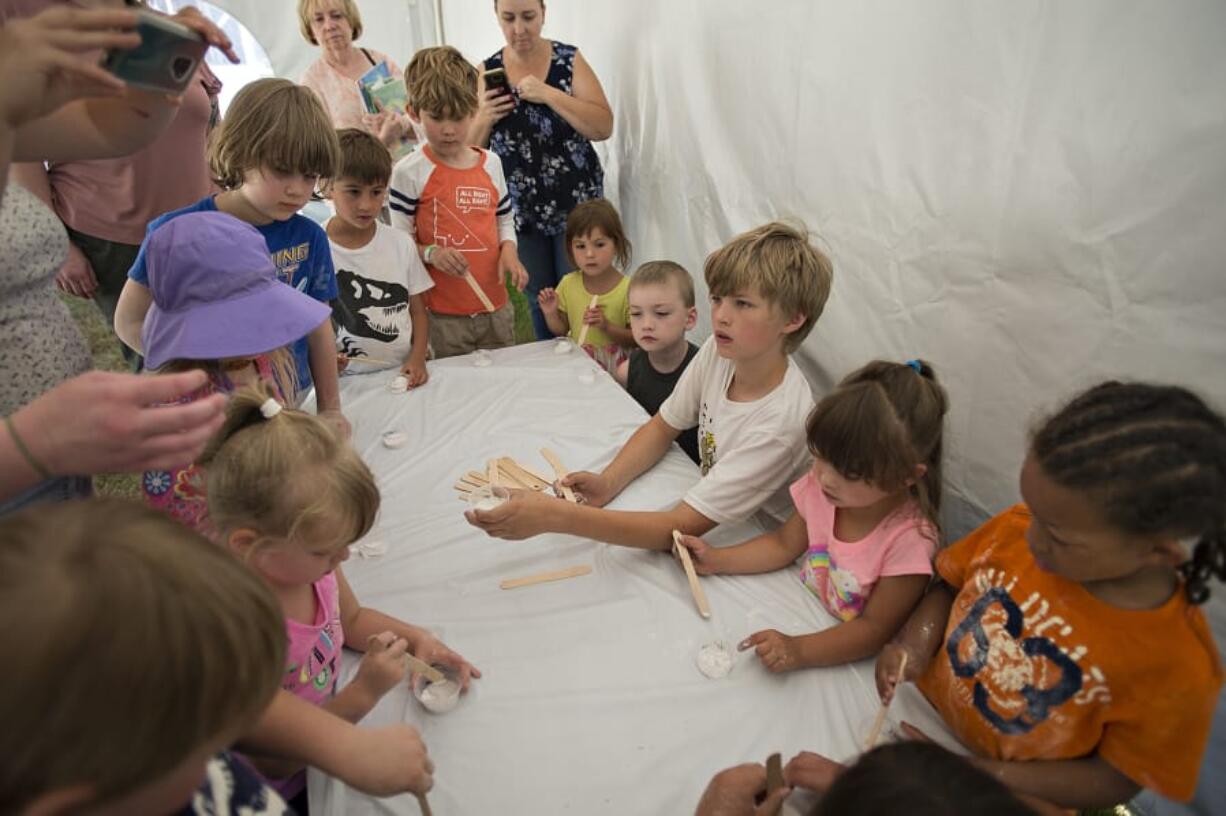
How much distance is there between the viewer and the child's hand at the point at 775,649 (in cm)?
118

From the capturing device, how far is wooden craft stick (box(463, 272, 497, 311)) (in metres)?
2.52

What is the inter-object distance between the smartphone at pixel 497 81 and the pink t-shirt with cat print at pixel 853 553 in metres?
2.16

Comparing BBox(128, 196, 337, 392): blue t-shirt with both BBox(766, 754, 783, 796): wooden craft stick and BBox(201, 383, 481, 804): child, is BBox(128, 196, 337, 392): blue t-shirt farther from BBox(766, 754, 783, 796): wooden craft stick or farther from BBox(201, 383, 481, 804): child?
BBox(766, 754, 783, 796): wooden craft stick

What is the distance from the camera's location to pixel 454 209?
2.50 metres

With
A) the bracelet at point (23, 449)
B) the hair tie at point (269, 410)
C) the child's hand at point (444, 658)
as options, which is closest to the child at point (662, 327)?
the child's hand at point (444, 658)

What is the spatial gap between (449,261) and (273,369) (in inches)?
38.6

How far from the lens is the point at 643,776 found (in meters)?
1.02

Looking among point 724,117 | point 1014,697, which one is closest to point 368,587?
point 1014,697

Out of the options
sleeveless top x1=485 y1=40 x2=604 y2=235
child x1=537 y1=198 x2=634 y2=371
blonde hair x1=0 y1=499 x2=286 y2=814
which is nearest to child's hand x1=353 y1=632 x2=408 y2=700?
blonde hair x1=0 y1=499 x2=286 y2=814

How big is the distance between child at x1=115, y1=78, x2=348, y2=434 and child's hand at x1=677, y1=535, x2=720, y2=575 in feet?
2.80

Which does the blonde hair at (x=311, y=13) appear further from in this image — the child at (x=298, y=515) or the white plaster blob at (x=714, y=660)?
the white plaster blob at (x=714, y=660)

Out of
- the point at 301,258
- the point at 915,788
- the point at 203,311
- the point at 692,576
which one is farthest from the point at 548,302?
the point at 915,788

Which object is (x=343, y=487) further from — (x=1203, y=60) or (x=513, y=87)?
(x=513, y=87)

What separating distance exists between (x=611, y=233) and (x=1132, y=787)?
7.04 feet
